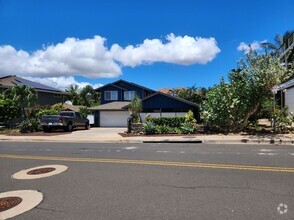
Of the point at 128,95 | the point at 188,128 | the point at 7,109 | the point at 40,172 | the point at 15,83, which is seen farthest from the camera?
the point at 128,95

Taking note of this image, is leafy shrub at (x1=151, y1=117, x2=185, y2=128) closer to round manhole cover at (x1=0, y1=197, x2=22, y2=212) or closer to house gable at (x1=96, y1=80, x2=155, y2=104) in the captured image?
house gable at (x1=96, y1=80, x2=155, y2=104)

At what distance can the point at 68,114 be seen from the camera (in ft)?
88.6

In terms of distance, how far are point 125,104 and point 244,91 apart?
17.3 meters

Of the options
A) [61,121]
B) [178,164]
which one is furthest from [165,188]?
[61,121]

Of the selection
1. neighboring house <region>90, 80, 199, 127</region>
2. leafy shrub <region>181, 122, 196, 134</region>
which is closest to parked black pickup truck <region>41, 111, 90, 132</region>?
neighboring house <region>90, 80, 199, 127</region>

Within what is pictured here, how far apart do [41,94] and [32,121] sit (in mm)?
14926

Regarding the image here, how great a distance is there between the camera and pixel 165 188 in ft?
20.2

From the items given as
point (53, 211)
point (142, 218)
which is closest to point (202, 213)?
point (142, 218)

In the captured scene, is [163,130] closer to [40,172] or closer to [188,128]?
[188,128]

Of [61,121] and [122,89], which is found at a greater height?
[122,89]

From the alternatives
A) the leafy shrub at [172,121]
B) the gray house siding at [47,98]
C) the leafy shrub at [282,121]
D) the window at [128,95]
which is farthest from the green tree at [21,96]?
the leafy shrub at [282,121]

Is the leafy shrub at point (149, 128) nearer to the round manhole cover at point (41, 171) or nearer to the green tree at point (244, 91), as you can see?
the green tree at point (244, 91)

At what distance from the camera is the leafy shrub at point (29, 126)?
24297 millimetres

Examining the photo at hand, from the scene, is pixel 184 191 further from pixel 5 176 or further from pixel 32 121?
pixel 32 121
